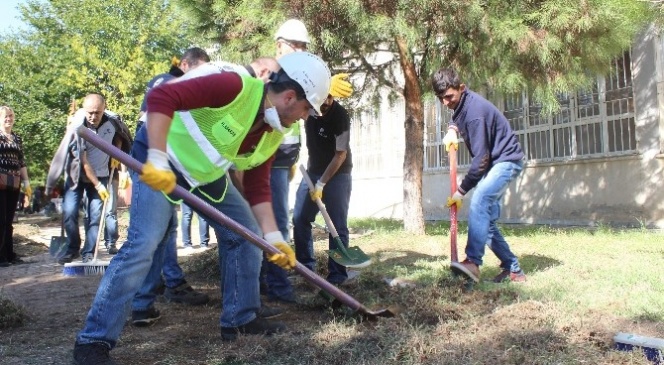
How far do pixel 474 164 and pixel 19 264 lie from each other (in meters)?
5.24

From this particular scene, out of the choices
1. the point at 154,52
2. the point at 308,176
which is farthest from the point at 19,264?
the point at 154,52

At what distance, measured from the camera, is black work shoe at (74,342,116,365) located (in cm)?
273

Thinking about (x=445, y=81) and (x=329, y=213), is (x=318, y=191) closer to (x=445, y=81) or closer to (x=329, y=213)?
(x=329, y=213)

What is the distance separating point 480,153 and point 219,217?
2243 millimetres

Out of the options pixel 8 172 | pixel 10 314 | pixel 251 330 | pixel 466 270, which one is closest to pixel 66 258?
pixel 8 172

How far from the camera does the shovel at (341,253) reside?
4.59 metres

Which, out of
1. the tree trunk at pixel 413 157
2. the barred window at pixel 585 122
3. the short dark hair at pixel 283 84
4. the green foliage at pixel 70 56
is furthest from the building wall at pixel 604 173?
the green foliage at pixel 70 56

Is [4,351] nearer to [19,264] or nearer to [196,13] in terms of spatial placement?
[19,264]

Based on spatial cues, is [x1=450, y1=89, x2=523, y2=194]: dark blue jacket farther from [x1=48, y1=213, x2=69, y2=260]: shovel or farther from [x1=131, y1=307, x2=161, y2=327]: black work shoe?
[x1=48, y1=213, x2=69, y2=260]: shovel

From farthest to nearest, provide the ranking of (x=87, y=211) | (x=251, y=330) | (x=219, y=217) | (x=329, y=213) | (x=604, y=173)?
(x=604, y=173)
(x=87, y=211)
(x=329, y=213)
(x=251, y=330)
(x=219, y=217)

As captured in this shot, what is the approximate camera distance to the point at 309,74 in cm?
278

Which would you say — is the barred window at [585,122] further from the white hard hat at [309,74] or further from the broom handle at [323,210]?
the white hard hat at [309,74]

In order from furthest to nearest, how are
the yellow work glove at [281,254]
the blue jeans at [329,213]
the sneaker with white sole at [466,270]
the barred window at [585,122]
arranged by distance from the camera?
the barred window at [585,122]
the blue jeans at [329,213]
the sneaker with white sole at [466,270]
the yellow work glove at [281,254]

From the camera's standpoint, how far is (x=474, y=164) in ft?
15.0
